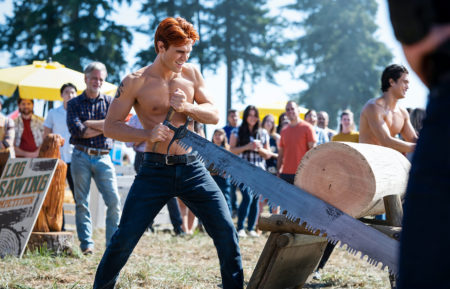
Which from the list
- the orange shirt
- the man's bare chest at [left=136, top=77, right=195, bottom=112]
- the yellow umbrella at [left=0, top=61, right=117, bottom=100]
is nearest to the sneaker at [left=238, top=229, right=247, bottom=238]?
the orange shirt

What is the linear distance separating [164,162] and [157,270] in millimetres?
2185

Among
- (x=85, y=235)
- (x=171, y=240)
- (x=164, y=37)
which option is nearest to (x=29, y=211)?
(x=85, y=235)

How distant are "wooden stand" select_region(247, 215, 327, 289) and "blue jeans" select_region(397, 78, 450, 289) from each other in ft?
7.42

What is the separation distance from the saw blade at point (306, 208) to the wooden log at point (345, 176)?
200 millimetres

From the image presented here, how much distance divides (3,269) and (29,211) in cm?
101

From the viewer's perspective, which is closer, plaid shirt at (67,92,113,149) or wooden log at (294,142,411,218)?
wooden log at (294,142,411,218)

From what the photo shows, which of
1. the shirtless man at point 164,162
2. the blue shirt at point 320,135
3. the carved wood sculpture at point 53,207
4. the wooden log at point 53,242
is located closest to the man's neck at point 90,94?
the carved wood sculpture at point 53,207

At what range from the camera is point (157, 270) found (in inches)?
216

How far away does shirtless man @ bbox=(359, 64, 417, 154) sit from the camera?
5.00 meters

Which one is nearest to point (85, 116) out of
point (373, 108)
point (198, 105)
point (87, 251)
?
point (87, 251)

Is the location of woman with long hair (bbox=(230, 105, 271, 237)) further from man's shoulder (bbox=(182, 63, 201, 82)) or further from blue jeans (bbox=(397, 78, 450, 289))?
blue jeans (bbox=(397, 78, 450, 289))

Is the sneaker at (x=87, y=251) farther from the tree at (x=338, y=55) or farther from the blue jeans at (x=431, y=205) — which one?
the tree at (x=338, y=55)

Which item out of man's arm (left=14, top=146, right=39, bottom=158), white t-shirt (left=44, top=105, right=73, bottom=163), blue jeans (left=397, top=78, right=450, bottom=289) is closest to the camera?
blue jeans (left=397, top=78, right=450, bottom=289)

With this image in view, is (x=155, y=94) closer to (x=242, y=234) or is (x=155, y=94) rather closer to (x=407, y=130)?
(x=407, y=130)
